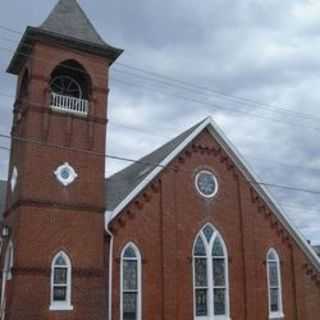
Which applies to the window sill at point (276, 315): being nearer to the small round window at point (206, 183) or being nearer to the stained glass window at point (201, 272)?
the stained glass window at point (201, 272)

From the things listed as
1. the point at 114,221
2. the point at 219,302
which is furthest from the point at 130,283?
the point at 219,302

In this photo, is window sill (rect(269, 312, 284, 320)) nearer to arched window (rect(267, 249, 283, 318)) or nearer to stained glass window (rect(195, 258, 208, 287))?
arched window (rect(267, 249, 283, 318))

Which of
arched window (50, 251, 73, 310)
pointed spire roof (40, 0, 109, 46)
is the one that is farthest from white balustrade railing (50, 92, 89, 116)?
arched window (50, 251, 73, 310)

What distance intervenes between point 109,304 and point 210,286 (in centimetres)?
465

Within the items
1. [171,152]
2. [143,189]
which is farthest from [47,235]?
[171,152]

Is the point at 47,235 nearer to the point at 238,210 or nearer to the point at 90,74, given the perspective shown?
the point at 90,74

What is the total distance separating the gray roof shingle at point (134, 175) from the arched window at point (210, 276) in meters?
3.44

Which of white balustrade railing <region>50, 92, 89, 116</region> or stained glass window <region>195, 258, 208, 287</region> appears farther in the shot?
stained glass window <region>195, 258, 208, 287</region>

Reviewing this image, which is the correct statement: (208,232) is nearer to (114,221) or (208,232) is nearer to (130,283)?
(130,283)

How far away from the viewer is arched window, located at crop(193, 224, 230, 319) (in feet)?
75.0

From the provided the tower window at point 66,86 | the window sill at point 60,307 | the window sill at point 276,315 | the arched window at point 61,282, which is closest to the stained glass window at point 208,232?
the window sill at point 276,315

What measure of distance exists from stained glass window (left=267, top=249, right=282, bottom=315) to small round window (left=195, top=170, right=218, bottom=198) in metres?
3.85

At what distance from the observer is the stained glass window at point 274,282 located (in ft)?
80.4

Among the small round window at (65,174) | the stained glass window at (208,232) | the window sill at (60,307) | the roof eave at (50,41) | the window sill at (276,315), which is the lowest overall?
the window sill at (276,315)
